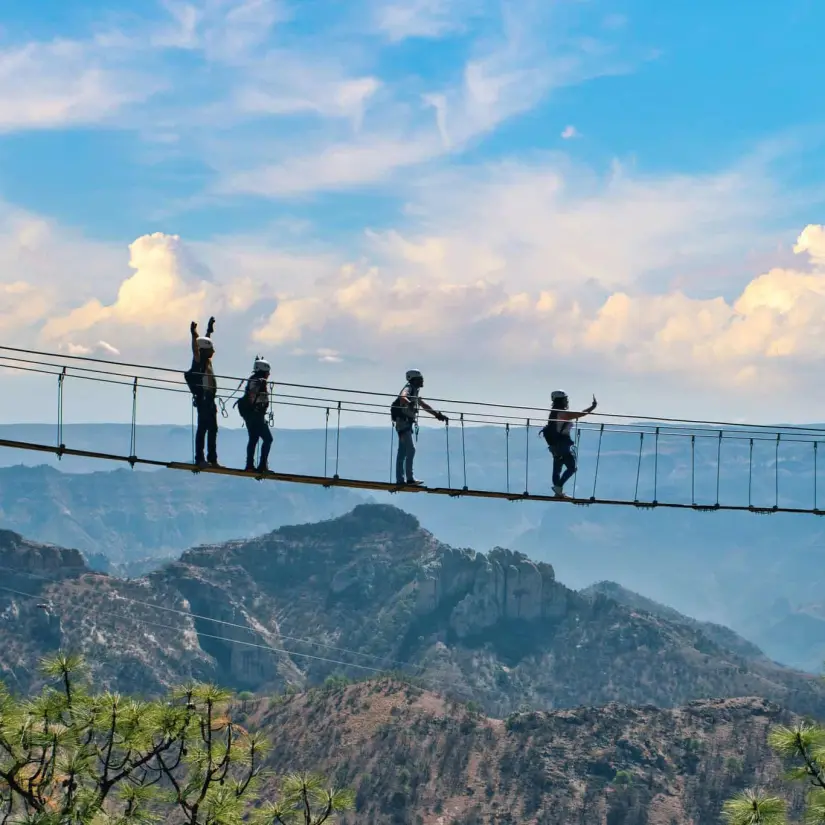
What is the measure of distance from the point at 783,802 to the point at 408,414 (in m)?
10.9

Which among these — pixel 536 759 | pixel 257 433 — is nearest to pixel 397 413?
pixel 257 433

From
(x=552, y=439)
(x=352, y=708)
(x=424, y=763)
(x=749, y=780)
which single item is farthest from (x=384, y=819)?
(x=552, y=439)

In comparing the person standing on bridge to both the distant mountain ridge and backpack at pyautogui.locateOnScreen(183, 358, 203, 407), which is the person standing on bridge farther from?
the distant mountain ridge

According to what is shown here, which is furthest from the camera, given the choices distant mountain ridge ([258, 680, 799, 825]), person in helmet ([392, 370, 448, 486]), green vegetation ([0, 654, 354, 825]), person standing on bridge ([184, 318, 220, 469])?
distant mountain ridge ([258, 680, 799, 825])

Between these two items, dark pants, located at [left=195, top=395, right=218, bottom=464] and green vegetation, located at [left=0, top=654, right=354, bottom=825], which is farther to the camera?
dark pants, located at [left=195, top=395, right=218, bottom=464]

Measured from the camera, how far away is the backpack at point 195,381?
77.0 ft

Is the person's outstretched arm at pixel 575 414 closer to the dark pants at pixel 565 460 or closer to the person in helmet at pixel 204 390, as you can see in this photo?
the dark pants at pixel 565 460

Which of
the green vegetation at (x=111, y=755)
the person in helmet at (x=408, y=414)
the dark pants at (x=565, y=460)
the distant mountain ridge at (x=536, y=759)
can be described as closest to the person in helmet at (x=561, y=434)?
the dark pants at (x=565, y=460)

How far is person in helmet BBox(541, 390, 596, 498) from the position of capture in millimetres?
27953

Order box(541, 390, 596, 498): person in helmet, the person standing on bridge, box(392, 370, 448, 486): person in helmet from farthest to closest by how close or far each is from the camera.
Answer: box(541, 390, 596, 498): person in helmet
box(392, 370, 448, 486): person in helmet
the person standing on bridge

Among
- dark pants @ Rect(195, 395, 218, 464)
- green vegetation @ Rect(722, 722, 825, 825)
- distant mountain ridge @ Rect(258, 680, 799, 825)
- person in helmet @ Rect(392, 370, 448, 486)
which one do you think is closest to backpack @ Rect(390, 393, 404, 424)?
person in helmet @ Rect(392, 370, 448, 486)

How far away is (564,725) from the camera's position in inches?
5704

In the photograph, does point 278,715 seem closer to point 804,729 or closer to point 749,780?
point 749,780

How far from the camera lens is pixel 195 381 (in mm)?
23781
